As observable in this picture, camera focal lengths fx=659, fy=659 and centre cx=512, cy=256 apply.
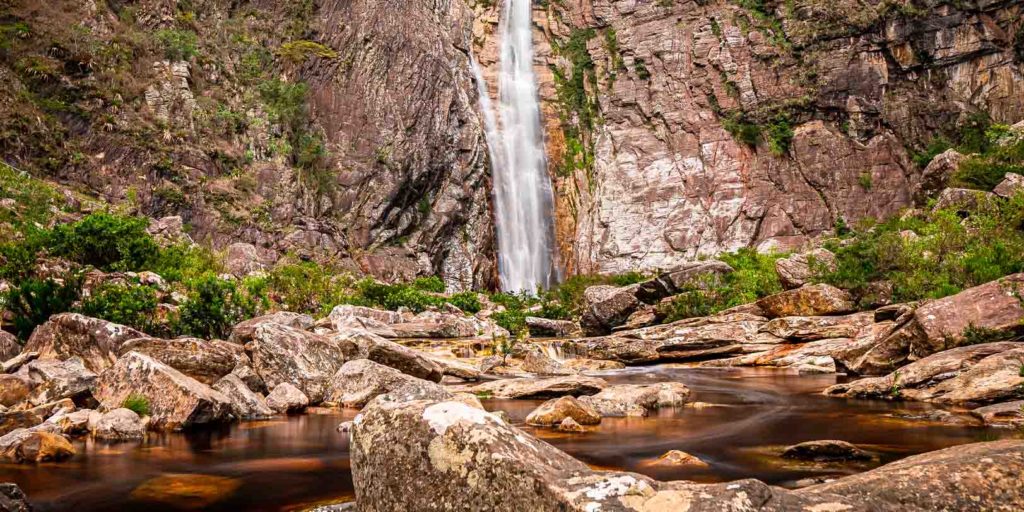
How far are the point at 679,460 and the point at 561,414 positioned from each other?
291cm

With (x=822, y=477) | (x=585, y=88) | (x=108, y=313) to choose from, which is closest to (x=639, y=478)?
(x=822, y=477)

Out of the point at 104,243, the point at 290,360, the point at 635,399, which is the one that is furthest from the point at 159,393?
the point at 104,243

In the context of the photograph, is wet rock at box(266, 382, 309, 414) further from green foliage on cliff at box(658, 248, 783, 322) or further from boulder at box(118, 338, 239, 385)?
green foliage on cliff at box(658, 248, 783, 322)

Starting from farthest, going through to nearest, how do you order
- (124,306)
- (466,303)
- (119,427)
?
(466,303) < (124,306) < (119,427)

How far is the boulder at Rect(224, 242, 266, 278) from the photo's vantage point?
3606 cm

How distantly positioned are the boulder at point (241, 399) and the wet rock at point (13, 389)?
9.06 feet

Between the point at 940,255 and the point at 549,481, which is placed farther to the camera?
the point at 940,255

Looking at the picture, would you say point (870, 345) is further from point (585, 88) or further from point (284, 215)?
point (585, 88)

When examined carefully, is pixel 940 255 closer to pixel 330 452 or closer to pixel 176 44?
pixel 330 452

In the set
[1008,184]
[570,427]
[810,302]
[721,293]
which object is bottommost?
[570,427]

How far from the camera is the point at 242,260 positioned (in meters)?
37.7

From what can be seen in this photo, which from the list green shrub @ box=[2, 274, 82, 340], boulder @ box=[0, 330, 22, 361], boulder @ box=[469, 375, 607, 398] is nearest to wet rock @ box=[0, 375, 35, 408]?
boulder @ box=[0, 330, 22, 361]

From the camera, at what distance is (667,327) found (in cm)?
2445

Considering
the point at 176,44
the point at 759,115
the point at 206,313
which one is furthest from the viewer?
the point at 759,115
